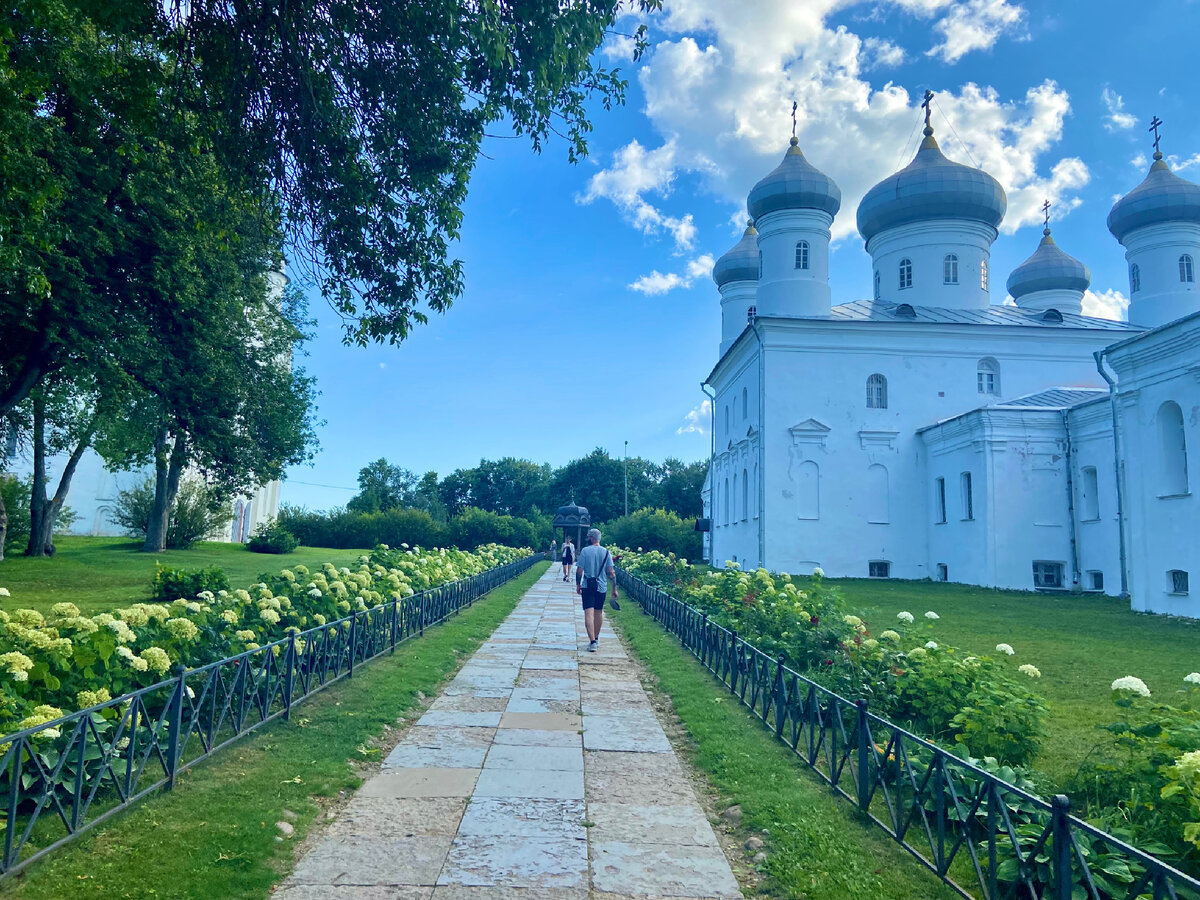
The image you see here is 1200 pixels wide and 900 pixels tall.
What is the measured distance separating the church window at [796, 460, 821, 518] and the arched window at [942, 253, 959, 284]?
9166mm

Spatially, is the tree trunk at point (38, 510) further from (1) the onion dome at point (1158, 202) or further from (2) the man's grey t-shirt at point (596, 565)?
(1) the onion dome at point (1158, 202)

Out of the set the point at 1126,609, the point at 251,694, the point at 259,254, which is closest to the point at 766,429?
the point at 1126,609

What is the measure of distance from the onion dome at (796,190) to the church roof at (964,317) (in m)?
3.90

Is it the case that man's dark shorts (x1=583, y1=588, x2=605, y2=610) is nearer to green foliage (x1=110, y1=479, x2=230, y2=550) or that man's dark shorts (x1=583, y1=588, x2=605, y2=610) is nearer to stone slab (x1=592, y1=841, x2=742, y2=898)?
stone slab (x1=592, y1=841, x2=742, y2=898)

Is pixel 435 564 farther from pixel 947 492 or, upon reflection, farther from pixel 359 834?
pixel 947 492

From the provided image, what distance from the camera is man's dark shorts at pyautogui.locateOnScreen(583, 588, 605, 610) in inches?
472

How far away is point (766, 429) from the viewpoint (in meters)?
29.1

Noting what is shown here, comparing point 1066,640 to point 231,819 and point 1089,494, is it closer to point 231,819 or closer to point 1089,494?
point 1089,494

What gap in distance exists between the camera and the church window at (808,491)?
94.1 feet

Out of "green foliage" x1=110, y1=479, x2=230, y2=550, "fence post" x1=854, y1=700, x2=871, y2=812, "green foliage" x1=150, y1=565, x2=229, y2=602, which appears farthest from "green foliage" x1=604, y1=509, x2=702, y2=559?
"fence post" x1=854, y1=700, x2=871, y2=812

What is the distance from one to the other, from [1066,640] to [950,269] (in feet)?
70.4

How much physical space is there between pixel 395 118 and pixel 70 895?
22.9 ft

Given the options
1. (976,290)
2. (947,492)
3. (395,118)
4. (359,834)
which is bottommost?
(359,834)

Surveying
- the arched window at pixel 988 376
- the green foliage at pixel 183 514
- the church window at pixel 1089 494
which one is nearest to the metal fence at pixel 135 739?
the church window at pixel 1089 494
